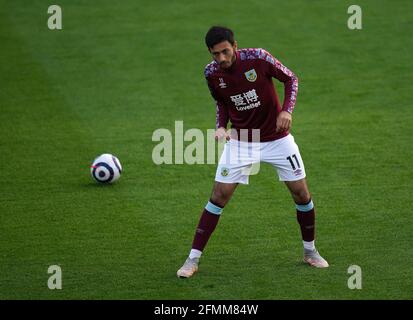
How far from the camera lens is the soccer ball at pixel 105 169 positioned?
1054 centimetres

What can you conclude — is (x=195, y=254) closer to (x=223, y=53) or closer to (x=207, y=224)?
(x=207, y=224)

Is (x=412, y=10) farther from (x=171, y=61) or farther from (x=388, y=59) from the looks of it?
(x=171, y=61)

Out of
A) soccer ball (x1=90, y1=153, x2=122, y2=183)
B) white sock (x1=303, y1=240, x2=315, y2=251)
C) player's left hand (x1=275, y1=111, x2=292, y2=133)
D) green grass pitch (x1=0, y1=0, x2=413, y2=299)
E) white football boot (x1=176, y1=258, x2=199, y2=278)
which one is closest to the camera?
player's left hand (x1=275, y1=111, x2=292, y2=133)

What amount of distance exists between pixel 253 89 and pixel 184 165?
3.72 meters

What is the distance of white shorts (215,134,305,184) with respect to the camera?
311 inches

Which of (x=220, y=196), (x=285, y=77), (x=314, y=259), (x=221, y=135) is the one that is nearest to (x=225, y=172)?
(x=220, y=196)

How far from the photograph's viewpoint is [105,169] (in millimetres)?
10531

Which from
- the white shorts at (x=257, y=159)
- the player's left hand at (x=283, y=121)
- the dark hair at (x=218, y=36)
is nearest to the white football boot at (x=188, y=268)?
the white shorts at (x=257, y=159)

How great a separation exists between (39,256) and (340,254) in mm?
2951

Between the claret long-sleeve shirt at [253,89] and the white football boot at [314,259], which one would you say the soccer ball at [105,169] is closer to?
the claret long-sleeve shirt at [253,89]

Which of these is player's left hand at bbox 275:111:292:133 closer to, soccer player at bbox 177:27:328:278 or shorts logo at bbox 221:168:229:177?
soccer player at bbox 177:27:328:278

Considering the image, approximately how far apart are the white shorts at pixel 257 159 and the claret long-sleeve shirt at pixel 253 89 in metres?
0.08

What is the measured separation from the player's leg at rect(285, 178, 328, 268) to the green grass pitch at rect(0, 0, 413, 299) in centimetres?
15

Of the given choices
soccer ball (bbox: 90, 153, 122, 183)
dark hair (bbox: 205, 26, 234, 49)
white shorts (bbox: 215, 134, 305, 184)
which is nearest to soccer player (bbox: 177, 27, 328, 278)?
white shorts (bbox: 215, 134, 305, 184)
